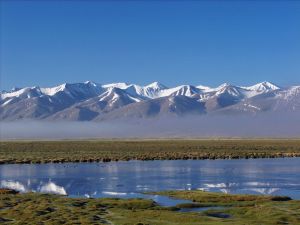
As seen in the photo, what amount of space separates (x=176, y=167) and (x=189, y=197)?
3701 centimetres

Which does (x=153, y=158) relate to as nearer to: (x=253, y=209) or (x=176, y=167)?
(x=176, y=167)

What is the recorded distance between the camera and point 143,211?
153 feet

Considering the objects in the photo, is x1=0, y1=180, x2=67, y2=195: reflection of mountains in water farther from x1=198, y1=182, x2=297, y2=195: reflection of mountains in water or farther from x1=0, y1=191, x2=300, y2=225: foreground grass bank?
x1=198, y1=182, x2=297, y2=195: reflection of mountains in water

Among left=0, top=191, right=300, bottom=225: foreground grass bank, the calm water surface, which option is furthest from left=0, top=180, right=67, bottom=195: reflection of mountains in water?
left=0, top=191, right=300, bottom=225: foreground grass bank

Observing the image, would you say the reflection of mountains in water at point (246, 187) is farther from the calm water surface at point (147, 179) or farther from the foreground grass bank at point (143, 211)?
the foreground grass bank at point (143, 211)

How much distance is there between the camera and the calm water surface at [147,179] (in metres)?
62.2

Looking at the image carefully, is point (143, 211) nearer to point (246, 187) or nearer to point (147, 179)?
point (246, 187)

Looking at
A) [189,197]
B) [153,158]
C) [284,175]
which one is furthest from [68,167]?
[189,197]

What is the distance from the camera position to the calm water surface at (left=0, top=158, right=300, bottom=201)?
6222cm

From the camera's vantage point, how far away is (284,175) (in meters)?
76.4

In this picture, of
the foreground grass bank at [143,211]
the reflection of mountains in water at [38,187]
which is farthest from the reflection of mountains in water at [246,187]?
the reflection of mountains in water at [38,187]

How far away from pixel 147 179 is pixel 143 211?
85.3 feet

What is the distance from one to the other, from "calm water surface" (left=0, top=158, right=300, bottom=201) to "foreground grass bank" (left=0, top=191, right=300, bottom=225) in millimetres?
4228

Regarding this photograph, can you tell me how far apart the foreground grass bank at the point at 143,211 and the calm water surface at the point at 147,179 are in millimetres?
4228
